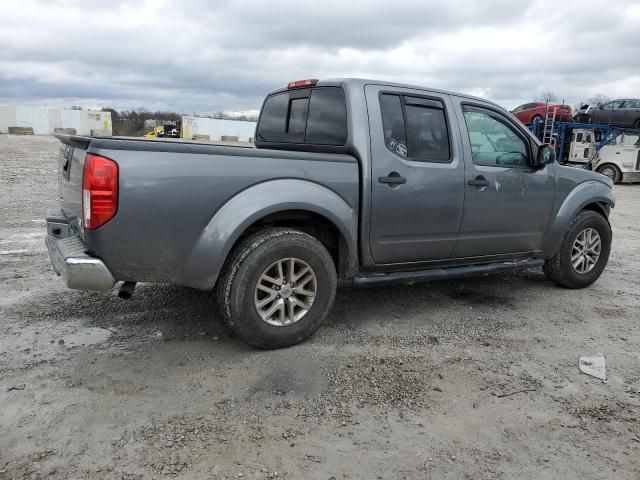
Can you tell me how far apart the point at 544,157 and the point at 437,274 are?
157 centimetres

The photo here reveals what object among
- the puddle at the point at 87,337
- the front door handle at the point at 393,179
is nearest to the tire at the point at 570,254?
the front door handle at the point at 393,179

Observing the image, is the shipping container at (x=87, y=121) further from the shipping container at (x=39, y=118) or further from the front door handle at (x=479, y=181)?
the front door handle at (x=479, y=181)

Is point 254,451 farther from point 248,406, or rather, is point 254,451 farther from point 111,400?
point 111,400

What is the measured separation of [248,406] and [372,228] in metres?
1.65

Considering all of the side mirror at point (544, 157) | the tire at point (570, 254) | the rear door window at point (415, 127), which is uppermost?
the rear door window at point (415, 127)

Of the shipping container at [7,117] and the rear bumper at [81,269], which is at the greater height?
the shipping container at [7,117]

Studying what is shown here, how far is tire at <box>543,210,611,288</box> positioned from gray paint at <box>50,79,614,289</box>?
0.16 metres

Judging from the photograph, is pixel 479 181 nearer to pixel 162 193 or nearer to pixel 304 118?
pixel 304 118

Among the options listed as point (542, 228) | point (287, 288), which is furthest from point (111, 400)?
point (542, 228)

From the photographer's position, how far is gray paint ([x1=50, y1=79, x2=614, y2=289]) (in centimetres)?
324

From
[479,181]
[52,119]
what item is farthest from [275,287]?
[52,119]

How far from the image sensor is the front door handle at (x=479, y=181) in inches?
176

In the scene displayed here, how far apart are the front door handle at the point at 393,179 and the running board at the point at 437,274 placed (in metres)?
0.74

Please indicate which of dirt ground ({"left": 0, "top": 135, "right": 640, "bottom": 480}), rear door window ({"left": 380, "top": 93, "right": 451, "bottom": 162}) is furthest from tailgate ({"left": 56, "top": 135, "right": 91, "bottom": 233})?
rear door window ({"left": 380, "top": 93, "right": 451, "bottom": 162})
